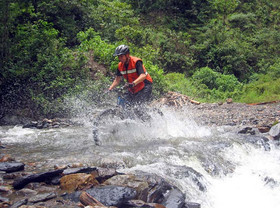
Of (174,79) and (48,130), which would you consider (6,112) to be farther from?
(174,79)

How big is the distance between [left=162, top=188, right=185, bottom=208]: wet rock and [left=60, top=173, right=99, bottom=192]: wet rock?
41.1 inches

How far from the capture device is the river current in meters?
4.91

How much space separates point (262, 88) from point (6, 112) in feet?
41.3

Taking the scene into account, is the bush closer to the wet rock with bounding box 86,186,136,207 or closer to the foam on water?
the foam on water

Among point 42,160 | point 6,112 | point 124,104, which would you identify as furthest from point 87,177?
point 6,112

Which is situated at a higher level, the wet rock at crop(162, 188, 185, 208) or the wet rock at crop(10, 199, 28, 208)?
the wet rock at crop(10, 199, 28, 208)

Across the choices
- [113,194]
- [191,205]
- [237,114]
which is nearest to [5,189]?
[113,194]

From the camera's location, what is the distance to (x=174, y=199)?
4086 millimetres

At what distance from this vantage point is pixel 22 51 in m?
11.6

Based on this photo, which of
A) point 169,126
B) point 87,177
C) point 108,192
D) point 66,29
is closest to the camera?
point 108,192

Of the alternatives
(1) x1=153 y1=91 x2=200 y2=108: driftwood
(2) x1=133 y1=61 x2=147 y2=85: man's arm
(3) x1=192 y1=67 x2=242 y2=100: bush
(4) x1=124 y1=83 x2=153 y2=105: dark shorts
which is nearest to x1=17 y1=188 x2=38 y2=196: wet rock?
(2) x1=133 y1=61 x2=147 y2=85: man's arm

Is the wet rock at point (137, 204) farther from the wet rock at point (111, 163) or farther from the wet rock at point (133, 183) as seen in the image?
the wet rock at point (111, 163)

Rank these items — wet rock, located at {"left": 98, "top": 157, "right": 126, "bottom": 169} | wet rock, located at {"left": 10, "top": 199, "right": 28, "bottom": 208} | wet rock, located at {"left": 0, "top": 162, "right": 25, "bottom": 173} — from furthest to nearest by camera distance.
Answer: wet rock, located at {"left": 98, "top": 157, "right": 126, "bottom": 169}
wet rock, located at {"left": 0, "top": 162, "right": 25, "bottom": 173}
wet rock, located at {"left": 10, "top": 199, "right": 28, "bottom": 208}

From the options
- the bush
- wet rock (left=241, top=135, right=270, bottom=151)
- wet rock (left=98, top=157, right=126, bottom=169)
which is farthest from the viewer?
the bush
